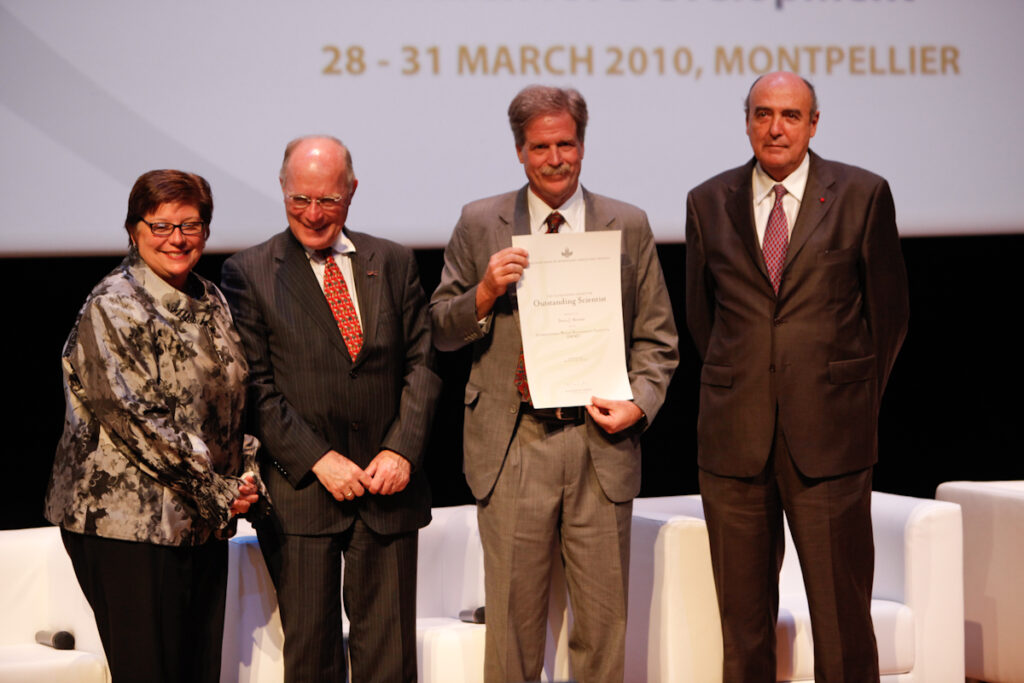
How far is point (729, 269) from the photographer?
9.55 ft

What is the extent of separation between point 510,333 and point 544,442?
279 millimetres

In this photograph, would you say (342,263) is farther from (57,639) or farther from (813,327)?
(57,639)

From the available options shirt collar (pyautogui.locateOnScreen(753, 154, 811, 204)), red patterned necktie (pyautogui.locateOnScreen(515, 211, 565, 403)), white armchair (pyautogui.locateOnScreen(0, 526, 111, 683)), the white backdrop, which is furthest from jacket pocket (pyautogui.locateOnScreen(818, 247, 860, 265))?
white armchair (pyautogui.locateOnScreen(0, 526, 111, 683))

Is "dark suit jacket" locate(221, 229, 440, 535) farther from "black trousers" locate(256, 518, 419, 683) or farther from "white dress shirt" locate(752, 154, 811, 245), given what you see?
"white dress shirt" locate(752, 154, 811, 245)

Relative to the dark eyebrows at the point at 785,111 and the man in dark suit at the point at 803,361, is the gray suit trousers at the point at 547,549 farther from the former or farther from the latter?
the dark eyebrows at the point at 785,111

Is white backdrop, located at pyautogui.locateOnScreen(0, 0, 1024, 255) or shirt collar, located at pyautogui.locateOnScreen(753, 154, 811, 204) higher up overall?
white backdrop, located at pyautogui.locateOnScreen(0, 0, 1024, 255)

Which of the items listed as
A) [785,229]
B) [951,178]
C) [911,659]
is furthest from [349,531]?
[951,178]

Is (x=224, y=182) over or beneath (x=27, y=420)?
over

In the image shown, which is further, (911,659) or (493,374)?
(911,659)

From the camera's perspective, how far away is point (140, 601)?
2393mm

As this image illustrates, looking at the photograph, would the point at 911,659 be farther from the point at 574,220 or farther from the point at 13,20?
the point at 13,20

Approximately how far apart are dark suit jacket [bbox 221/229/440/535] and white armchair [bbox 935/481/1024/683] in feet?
6.74

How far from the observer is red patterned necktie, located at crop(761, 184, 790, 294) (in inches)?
113

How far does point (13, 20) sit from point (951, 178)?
10.6ft
